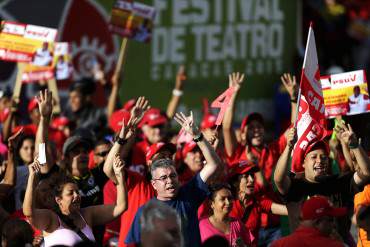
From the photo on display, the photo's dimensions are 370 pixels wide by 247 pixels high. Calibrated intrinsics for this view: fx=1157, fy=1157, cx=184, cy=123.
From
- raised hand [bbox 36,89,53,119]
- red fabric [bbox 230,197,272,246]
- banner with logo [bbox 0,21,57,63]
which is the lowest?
red fabric [bbox 230,197,272,246]

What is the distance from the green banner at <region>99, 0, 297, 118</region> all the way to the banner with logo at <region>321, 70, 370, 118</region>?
6085mm

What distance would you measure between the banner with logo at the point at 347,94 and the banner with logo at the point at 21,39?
2.92m

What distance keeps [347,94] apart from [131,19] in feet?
12.4

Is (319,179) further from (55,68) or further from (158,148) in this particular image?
(55,68)

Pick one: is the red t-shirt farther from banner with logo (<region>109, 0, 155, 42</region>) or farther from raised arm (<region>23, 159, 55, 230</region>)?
banner with logo (<region>109, 0, 155, 42</region>)

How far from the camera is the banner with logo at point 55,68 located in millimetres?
12758

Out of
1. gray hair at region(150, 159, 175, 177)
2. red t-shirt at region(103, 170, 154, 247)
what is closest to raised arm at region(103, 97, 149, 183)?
red t-shirt at region(103, 170, 154, 247)

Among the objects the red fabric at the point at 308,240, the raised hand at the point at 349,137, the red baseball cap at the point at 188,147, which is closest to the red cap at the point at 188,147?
the red baseball cap at the point at 188,147

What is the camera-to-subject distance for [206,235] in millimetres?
8680

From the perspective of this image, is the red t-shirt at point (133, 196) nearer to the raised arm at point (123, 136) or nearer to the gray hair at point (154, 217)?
the raised arm at point (123, 136)

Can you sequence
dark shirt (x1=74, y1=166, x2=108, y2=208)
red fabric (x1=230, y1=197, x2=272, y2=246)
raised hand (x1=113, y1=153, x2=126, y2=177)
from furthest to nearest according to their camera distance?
dark shirt (x1=74, y1=166, x2=108, y2=208) < red fabric (x1=230, y1=197, x2=272, y2=246) < raised hand (x1=113, y1=153, x2=126, y2=177)

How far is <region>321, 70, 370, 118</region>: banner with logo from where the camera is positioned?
10.7 meters

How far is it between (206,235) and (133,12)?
217 inches

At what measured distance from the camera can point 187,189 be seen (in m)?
8.34
